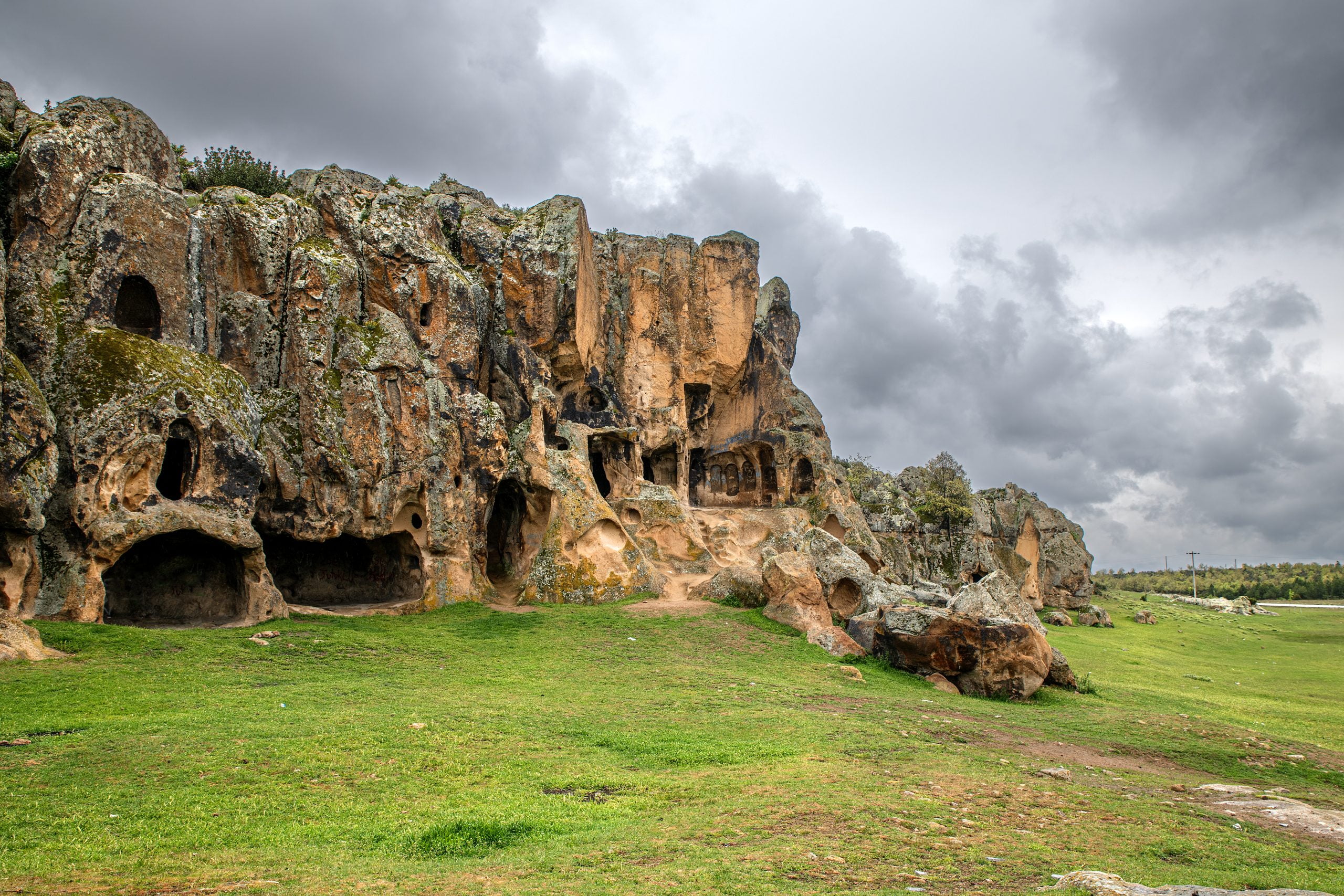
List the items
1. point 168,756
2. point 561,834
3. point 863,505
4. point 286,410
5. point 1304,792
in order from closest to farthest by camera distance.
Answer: point 561,834, point 168,756, point 1304,792, point 286,410, point 863,505

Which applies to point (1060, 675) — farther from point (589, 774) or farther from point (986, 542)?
point (986, 542)

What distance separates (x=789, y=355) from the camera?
2042 inches

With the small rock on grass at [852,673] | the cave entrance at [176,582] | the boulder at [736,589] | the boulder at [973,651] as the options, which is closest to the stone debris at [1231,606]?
the boulder at [736,589]

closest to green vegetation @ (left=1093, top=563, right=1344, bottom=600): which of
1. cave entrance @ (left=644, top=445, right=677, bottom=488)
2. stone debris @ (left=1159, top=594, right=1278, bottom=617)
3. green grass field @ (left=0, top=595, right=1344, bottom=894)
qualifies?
stone debris @ (left=1159, top=594, right=1278, bottom=617)

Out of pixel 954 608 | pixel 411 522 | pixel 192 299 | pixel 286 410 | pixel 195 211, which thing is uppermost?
pixel 195 211

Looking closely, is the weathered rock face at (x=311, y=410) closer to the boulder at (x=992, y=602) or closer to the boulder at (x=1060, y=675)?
the boulder at (x=992, y=602)

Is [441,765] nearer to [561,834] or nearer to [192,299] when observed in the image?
[561,834]

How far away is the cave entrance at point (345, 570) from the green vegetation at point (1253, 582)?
55.8m

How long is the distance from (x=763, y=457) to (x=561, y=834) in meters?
40.8

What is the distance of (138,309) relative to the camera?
2177 cm

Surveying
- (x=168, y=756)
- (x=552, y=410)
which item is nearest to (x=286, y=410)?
(x=552, y=410)

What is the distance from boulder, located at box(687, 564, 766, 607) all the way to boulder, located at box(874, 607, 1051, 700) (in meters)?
6.44

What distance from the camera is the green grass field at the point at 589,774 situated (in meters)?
6.42

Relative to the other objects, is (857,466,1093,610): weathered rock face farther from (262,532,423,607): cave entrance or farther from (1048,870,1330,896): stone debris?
(1048,870,1330,896): stone debris
